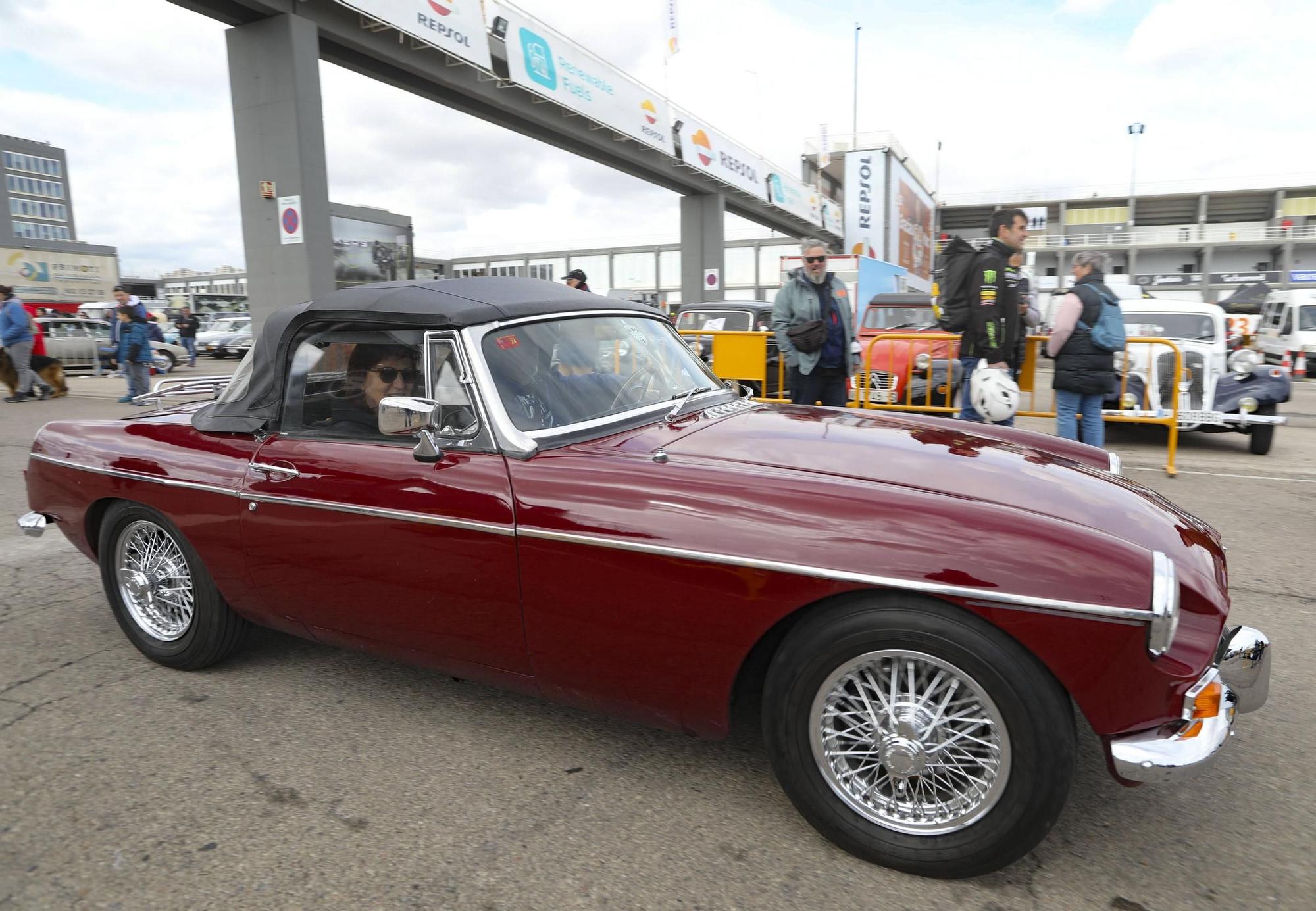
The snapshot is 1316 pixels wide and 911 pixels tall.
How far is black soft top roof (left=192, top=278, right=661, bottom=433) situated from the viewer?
2.79 meters

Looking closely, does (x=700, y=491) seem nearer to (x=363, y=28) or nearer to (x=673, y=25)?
(x=363, y=28)

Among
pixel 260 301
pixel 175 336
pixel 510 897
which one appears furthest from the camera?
pixel 175 336

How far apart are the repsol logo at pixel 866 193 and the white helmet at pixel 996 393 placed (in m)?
33.5

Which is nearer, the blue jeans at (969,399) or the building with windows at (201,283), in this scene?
the blue jeans at (969,399)

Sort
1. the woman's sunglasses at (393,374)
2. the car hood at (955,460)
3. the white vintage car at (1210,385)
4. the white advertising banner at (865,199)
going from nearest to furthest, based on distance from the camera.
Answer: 1. the car hood at (955,460)
2. the woman's sunglasses at (393,374)
3. the white vintage car at (1210,385)
4. the white advertising banner at (865,199)

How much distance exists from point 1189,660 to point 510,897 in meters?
1.74

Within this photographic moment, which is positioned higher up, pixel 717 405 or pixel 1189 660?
pixel 717 405

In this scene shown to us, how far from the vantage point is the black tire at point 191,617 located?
322 cm

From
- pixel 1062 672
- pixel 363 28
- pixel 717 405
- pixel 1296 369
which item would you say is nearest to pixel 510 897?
pixel 1062 672

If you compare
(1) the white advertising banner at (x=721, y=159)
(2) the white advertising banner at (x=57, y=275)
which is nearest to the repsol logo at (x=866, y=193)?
(1) the white advertising banner at (x=721, y=159)

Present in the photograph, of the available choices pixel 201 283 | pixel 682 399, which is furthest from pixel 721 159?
pixel 201 283

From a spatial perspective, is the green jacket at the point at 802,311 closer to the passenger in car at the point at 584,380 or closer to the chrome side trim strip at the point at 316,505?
the passenger in car at the point at 584,380

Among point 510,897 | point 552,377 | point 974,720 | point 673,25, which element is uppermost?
point 673,25

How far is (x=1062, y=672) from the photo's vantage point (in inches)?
74.4
